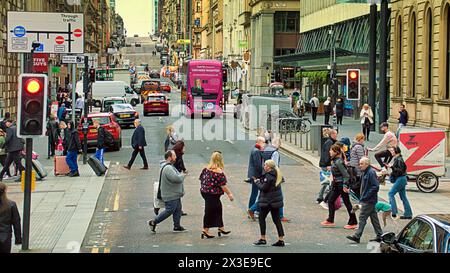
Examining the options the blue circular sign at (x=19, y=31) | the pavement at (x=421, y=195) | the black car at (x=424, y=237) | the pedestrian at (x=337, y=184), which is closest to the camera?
the black car at (x=424, y=237)

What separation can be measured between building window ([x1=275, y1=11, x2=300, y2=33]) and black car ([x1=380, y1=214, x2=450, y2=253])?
286 ft

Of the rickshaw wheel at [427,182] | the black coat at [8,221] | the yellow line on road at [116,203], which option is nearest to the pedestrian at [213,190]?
the black coat at [8,221]

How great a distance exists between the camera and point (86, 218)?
1856cm

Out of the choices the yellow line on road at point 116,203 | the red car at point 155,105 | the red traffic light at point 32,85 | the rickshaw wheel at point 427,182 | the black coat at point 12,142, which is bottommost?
the yellow line on road at point 116,203

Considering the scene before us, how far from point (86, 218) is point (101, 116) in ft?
59.1

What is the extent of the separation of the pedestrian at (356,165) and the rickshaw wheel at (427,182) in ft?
9.42

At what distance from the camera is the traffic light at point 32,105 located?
46.1 ft

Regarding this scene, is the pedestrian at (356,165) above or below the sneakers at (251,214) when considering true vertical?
above

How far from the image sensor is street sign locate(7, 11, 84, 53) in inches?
1179

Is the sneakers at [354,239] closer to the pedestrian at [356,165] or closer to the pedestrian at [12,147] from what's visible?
the pedestrian at [356,165]

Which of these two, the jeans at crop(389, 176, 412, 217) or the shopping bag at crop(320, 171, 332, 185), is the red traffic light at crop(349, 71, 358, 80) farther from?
the jeans at crop(389, 176, 412, 217)

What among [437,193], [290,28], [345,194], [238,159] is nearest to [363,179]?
[345,194]

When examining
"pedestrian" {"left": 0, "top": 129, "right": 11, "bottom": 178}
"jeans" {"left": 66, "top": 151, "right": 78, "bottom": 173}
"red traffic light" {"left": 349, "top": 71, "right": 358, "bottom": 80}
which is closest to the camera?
"pedestrian" {"left": 0, "top": 129, "right": 11, "bottom": 178}

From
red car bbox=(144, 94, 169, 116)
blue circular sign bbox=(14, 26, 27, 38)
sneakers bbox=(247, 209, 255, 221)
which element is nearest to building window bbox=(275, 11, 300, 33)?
red car bbox=(144, 94, 169, 116)
